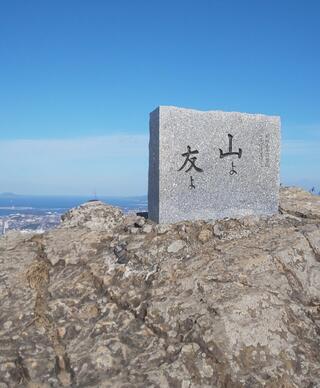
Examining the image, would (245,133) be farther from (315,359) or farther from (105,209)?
(315,359)

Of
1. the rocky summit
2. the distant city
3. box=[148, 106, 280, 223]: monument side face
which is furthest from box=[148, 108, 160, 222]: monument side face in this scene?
the distant city

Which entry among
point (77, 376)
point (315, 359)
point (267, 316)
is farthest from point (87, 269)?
point (315, 359)

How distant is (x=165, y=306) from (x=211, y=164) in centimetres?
428

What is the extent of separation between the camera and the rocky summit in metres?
6.01

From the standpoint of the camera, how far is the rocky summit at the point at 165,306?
601 centimetres

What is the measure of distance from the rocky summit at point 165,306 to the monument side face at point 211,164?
32.6 inches

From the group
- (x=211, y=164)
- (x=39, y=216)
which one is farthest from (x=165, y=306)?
(x=39, y=216)

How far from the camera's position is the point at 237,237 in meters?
8.73

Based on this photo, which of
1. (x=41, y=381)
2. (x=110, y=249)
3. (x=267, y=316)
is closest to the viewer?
(x=41, y=381)

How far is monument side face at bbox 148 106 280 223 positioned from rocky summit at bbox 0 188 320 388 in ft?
2.72

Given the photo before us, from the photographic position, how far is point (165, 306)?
7004mm

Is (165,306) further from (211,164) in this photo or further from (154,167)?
(211,164)

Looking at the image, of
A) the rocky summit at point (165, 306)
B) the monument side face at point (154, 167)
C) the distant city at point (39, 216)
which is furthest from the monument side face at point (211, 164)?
the distant city at point (39, 216)

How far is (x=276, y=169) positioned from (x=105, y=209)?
439 cm
